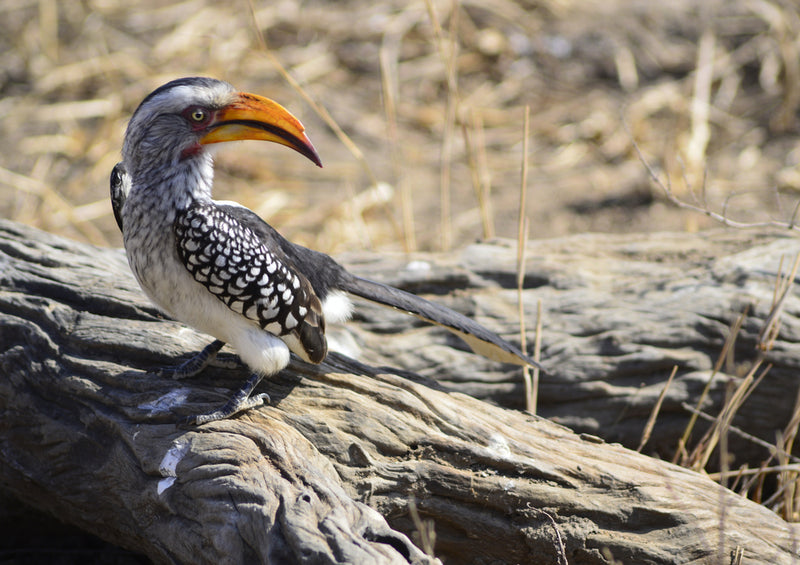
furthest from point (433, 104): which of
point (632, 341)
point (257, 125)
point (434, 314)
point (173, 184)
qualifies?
point (173, 184)

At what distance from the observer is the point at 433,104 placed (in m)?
6.82

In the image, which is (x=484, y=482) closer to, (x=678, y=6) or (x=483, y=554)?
(x=483, y=554)

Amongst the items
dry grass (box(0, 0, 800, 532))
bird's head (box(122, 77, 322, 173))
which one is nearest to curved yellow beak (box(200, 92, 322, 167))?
bird's head (box(122, 77, 322, 173))

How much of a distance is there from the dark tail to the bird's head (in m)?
0.61

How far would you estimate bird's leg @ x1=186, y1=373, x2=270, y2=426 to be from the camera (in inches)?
99.3

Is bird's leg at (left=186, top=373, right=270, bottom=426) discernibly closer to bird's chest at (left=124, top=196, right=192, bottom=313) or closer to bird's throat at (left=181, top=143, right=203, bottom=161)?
bird's chest at (left=124, top=196, right=192, bottom=313)

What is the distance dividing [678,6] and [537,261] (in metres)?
5.21

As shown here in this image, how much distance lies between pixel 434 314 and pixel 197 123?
1.14 m

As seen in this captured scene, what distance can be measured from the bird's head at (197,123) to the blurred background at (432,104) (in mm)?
2189

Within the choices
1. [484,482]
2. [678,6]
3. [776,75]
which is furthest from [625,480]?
[678,6]

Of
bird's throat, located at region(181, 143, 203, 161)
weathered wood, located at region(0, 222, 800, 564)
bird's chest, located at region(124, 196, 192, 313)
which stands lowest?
weathered wood, located at region(0, 222, 800, 564)

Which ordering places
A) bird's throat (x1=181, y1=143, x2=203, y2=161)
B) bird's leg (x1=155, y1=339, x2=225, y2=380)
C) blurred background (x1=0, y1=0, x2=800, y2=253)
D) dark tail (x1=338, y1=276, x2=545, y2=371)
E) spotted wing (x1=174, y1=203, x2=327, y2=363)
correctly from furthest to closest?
blurred background (x1=0, y1=0, x2=800, y2=253), dark tail (x1=338, y1=276, x2=545, y2=371), bird's leg (x1=155, y1=339, x2=225, y2=380), bird's throat (x1=181, y1=143, x2=203, y2=161), spotted wing (x1=174, y1=203, x2=327, y2=363)

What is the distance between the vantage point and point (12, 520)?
304cm

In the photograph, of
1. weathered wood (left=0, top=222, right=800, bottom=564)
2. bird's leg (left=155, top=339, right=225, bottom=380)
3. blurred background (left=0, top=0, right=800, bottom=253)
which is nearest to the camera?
weathered wood (left=0, top=222, right=800, bottom=564)
